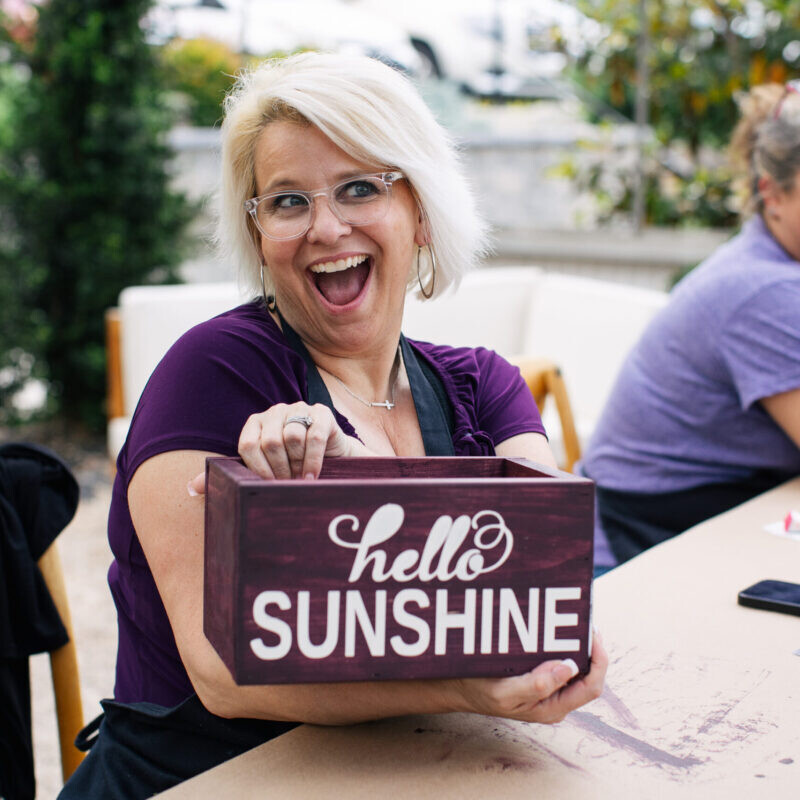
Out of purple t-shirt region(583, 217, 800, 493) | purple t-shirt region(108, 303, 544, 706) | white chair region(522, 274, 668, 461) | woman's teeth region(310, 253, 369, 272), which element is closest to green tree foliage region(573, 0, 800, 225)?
white chair region(522, 274, 668, 461)

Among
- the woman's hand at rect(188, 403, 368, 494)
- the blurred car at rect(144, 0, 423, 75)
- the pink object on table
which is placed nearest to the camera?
the woman's hand at rect(188, 403, 368, 494)

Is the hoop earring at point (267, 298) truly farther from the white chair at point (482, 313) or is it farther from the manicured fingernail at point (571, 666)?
the white chair at point (482, 313)

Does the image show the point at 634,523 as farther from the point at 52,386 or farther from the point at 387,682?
the point at 52,386

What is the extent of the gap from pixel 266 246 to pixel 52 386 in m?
4.57

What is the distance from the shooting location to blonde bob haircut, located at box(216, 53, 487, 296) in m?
1.31

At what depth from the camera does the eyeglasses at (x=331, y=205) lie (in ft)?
4.43

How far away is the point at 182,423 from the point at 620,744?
1.89ft

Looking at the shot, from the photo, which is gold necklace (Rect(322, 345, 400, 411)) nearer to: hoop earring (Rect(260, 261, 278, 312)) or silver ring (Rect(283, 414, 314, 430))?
hoop earring (Rect(260, 261, 278, 312))

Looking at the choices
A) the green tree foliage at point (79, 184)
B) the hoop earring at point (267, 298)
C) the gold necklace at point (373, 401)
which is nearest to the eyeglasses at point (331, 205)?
the hoop earring at point (267, 298)

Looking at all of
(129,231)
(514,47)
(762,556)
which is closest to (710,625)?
(762,556)

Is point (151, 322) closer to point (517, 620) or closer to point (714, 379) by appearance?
point (714, 379)

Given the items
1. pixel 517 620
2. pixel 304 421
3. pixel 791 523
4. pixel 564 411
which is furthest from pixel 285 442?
pixel 564 411

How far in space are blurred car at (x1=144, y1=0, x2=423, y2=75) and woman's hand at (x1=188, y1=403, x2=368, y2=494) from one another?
6.75 meters

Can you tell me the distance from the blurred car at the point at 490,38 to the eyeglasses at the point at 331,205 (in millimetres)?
5457
